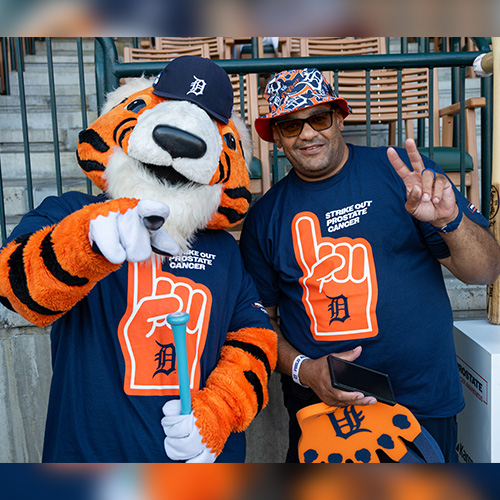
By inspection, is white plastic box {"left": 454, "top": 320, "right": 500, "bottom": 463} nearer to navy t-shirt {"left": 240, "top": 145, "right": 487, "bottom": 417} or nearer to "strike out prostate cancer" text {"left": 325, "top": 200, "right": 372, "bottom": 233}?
navy t-shirt {"left": 240, "top": 145, "right": 487, "bottom": 417}

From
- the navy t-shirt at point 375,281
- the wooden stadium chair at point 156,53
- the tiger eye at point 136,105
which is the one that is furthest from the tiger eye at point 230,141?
the wooden stadium chair at point 156,53

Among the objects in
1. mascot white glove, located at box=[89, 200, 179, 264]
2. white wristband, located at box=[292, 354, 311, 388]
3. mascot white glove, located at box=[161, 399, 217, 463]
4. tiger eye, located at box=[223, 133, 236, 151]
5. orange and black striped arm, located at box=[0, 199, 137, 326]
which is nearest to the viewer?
mascot white glove, located at box=[89, 200, 179, 264]

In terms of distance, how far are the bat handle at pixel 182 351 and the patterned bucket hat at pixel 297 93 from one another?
1095 mm

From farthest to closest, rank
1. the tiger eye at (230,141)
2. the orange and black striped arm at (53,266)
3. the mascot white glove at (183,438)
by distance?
the tiger eye at (230,141) < the mascot white glove at (183,438) < the orange and black striped arm at (53,266)

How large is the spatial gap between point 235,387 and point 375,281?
688mm

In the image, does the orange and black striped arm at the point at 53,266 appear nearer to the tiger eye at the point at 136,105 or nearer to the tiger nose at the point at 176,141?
the tiger nose at the point at 176,141

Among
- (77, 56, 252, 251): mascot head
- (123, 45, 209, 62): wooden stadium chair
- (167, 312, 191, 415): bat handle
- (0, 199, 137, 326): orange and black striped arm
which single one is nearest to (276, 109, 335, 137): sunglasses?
(77, 56, 252, 251): mascot head

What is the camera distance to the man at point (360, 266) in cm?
187

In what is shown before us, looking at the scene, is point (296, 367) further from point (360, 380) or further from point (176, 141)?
point (176, 141)

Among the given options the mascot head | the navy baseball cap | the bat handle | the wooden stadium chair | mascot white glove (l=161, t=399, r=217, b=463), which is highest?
the wooden stadium chair

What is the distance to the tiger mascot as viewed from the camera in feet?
4.74

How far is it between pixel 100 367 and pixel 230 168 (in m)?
0.75

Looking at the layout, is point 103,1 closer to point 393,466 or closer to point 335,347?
point 393,466

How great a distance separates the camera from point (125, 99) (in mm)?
1677
